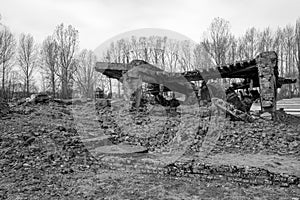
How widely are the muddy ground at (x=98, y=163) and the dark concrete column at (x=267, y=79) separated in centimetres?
140

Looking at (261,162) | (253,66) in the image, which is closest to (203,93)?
(253,66)

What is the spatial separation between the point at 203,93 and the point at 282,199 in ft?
29.7

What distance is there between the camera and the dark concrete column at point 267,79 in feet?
29.0

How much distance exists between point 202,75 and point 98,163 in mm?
7853

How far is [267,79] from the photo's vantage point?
29.1 ft

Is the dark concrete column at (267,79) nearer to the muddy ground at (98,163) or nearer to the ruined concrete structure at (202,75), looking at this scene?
the ruined concrete structure at (202,75)


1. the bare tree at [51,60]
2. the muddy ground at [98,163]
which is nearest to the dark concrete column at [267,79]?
the muddy ground at [98,163]

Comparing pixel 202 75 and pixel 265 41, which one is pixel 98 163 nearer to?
pixel 202 75

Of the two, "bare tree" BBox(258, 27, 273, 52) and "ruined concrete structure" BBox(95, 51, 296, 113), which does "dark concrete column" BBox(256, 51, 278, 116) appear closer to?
"ruined concrete structure" BBox(95, 51, 296, 113)

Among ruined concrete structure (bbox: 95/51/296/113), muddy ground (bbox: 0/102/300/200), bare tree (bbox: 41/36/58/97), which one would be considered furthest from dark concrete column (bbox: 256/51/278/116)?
bare tree (bbox: 41/36/58/97)

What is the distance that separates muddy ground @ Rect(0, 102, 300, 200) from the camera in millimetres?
3861

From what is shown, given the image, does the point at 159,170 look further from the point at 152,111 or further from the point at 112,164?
the point at 152,111

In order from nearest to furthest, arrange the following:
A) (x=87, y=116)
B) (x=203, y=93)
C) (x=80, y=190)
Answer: (x=80, y=190)
(x=87, y=116)
(x=203, y=93)

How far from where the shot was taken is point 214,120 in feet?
24.8
